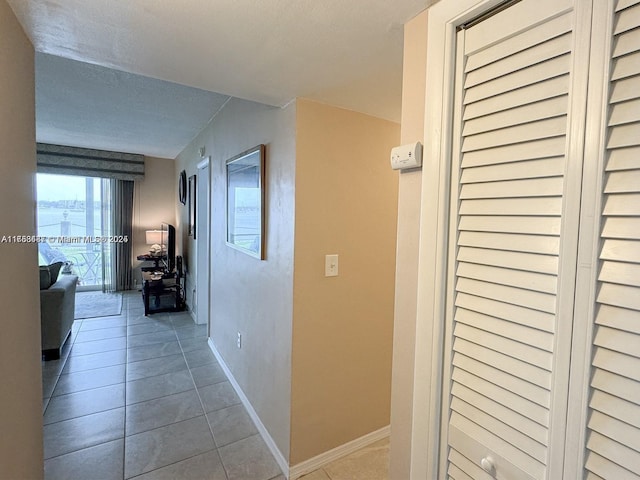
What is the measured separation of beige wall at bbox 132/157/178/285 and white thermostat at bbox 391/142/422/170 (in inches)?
217

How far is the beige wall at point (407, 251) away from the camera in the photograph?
3.25ft

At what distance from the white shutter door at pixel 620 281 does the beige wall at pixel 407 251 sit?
46 centimetres

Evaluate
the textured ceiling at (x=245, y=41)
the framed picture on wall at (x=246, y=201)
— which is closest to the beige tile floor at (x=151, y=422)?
the framed picture on wall at (x=246, y=201)

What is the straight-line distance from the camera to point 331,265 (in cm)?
185

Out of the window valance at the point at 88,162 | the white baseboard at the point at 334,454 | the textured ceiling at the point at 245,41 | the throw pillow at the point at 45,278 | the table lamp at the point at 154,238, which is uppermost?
the window valance at the point at 88,162

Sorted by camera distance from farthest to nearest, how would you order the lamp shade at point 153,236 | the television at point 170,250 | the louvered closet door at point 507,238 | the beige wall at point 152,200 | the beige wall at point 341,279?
the beige wall at point 152,200 → the lamp shade at point 153,236 → the television at point 170,250 → the beige wall at point 341,279 → the louvered closet door at point 507,238

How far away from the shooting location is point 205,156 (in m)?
3.60

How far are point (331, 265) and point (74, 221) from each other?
17.4ft

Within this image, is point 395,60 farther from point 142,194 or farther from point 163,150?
point 142,194

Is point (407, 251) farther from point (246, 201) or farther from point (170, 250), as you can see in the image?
point (170, 250)

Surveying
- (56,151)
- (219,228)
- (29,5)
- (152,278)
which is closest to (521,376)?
(29,5)

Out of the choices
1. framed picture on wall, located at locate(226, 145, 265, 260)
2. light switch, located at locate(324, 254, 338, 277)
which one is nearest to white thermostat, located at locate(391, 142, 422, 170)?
light switch, located at locate(324, 254, 338, 277)

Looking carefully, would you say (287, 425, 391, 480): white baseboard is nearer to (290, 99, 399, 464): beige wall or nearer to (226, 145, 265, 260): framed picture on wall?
(290, 99, 399, 464): beige wall

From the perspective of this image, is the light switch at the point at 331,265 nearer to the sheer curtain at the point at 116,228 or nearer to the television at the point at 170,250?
the television at the point at 170,250
